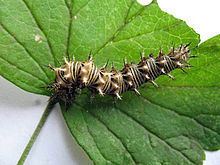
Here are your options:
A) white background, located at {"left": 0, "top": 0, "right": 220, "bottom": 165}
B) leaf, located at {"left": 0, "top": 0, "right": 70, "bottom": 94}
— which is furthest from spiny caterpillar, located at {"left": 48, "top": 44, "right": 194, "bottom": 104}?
white background, located at {"left": 0, "top": 0, "right": 220, "bottom": 165}

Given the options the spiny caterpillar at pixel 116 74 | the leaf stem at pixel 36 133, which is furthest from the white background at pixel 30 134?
the spiny caterpillar at pixel 116 74

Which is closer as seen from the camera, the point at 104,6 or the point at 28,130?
the point at 104,6

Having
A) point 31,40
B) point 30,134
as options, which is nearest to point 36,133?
point 30,134

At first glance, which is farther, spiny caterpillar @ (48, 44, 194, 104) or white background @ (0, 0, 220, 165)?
white background @ (0, 0, 220, 165)

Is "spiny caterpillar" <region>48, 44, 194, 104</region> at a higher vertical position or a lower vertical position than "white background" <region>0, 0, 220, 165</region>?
higher

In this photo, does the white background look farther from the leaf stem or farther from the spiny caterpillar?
the spiny caterpillar

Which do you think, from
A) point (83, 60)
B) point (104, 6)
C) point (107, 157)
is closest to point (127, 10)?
point (104, 6)

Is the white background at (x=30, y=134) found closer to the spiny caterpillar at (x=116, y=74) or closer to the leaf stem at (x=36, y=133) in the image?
the leaf stem at (x=36, y=133)

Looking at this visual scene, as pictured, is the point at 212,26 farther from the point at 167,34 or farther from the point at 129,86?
the point at 129,86
